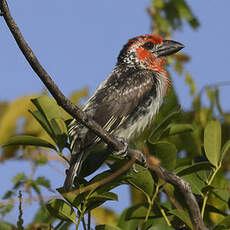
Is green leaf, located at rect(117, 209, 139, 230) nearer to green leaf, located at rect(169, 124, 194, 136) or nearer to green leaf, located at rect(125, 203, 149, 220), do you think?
green leaf, located at rect(125, 203, 149, 220)

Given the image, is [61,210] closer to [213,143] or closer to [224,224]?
[224,224]

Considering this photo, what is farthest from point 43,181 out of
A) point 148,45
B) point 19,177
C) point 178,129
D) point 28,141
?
point 148,45

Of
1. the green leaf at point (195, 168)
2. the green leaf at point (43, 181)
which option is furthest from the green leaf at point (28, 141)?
the green leaf at point (195, 168)

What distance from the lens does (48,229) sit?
3.27 metres

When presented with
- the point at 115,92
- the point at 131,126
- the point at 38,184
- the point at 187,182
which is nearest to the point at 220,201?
the point at 187,182

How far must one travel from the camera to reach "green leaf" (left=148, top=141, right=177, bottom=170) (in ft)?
11.2

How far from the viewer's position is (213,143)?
3.58m

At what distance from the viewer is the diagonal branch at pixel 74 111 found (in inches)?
108

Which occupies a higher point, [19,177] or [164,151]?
[19,177]

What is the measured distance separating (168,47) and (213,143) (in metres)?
2.84

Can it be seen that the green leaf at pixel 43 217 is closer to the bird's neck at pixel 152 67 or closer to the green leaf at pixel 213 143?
the green leaf at pixel 213 143

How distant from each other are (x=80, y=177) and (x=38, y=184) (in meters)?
0.34

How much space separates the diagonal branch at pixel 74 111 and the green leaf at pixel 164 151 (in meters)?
0.09

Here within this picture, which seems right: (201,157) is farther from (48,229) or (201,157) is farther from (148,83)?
(148,83)
